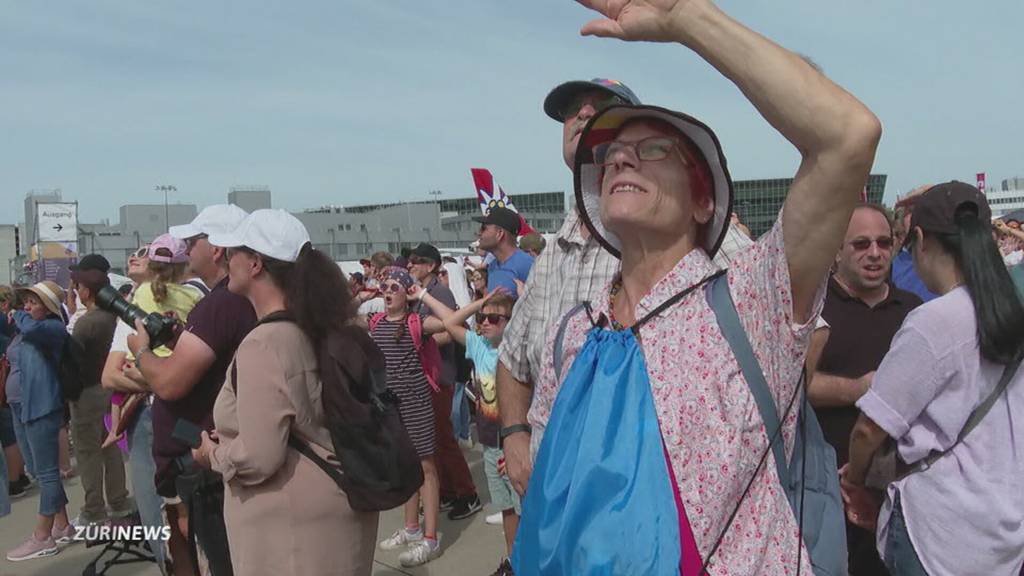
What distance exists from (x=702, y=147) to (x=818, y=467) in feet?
2.51

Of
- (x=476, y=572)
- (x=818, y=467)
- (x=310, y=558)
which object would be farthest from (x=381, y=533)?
(x=818, y=467)

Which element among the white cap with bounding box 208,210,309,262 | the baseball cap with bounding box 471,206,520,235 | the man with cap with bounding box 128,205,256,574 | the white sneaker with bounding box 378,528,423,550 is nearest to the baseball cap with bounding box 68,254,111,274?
the man with cap with bounding box 128,205,256,574

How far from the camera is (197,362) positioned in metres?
3.33

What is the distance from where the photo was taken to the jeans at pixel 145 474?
427 cm

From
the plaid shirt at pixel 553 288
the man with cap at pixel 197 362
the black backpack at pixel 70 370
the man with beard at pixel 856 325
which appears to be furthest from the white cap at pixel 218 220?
the black backpack at pixel 70 370

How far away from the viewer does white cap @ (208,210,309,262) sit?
309cm

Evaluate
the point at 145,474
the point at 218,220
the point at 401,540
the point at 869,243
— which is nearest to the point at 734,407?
the point at 869,243

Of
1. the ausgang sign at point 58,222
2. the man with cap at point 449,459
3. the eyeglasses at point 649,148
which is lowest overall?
the man with cap at point 449,459

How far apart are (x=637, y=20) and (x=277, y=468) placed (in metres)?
2.06

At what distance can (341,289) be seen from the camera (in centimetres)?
306

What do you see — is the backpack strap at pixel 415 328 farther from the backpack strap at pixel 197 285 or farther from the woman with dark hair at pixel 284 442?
the woman with dark hair at pixel 284 442

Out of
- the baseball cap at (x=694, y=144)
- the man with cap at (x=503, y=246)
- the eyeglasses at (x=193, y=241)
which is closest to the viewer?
the baseball cap at (x=694, y=144)

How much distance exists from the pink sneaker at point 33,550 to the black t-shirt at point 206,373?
2.84 metres

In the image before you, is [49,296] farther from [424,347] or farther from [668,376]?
[668,376]
